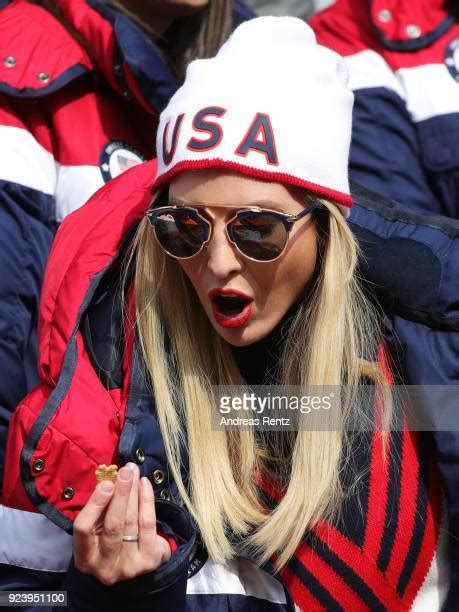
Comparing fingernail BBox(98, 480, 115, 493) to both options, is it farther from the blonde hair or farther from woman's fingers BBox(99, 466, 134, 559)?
the blonde hair

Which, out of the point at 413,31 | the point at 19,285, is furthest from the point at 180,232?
the point at 413,31

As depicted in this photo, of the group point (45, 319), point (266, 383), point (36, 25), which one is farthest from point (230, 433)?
point (36, 25)

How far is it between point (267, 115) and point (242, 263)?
239 millimetres

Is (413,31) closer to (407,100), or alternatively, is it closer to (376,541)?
(407,100)

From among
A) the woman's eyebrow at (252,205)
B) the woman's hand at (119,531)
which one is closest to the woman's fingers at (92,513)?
the woman's hand at (119,531)

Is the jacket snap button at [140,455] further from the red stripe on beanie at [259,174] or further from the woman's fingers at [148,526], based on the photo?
the red stripe on beanie at [259,174]

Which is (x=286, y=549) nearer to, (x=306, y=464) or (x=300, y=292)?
(x=306, y=464)

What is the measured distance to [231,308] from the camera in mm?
1506

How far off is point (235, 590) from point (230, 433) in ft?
0.86

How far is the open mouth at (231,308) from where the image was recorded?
148 cm

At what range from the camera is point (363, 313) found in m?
1.58

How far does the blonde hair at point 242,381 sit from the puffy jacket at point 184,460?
0.04 metres

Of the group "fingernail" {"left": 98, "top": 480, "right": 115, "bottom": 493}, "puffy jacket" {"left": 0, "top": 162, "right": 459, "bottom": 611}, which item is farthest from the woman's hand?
"puffy jacket" {"left": 0, "top": 162, "right": 459, "bottom": 611}

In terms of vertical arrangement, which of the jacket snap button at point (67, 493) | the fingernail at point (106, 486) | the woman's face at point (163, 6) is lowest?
the jacket snap button at point (67, 493)
